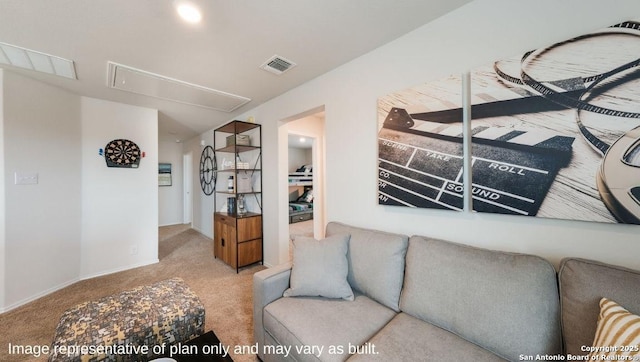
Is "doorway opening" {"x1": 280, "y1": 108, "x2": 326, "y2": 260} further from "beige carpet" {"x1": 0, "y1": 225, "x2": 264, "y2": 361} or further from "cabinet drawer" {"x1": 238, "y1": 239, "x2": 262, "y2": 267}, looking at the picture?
"beige carpet" {"x1": 0, "y1": 225, "x2": 264, "y2": 361}

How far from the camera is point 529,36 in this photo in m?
1.20

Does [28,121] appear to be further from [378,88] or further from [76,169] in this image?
[378,88]

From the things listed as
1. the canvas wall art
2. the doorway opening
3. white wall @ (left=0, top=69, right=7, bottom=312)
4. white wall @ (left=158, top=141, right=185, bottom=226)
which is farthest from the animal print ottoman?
white wall @ (left=158, top=141, right=185, bottom=226)

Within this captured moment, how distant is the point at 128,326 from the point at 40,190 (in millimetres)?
2358

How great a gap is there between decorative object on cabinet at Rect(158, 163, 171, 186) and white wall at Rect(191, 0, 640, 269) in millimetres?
4798

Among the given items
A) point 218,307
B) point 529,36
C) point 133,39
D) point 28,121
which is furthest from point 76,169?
point 529,36

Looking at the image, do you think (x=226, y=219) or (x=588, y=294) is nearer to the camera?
(x=588, y=294)

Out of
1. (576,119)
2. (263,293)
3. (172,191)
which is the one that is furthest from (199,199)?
(576,119)

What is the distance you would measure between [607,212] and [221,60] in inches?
107

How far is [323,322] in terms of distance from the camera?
3.98 feet

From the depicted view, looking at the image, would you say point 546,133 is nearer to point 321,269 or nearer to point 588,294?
point 588,294

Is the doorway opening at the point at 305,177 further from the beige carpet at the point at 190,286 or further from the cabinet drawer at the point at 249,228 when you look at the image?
the beige carpet at the point at 190,286

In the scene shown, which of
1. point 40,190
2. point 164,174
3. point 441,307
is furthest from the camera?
point 164,174

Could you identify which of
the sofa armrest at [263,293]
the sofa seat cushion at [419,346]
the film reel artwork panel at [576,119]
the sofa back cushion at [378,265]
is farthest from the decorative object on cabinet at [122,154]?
the film reel artwork panel at [576,119]
